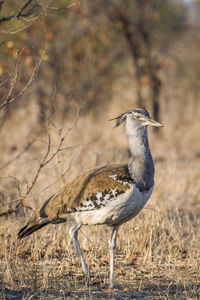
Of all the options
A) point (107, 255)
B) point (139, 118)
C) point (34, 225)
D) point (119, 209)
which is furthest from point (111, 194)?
point (107, 255)

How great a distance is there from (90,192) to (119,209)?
307 millimetres

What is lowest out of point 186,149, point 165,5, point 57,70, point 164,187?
point 164,187

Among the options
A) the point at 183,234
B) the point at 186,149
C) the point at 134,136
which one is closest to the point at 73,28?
the point at 186,149

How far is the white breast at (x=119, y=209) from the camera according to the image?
3.76 metres

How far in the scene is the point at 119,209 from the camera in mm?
3779

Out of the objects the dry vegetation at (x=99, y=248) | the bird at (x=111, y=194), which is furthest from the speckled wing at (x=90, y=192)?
the dry vegetation at (x=99, y=248)

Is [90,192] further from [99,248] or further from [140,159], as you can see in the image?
[99,248]

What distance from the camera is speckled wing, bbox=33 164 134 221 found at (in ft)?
12.6

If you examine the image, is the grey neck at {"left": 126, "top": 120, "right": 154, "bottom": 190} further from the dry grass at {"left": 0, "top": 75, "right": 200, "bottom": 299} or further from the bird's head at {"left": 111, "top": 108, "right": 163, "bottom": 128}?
the dry grass at {"left": 0, "top": 75, "right": 200, "bottom": 299}

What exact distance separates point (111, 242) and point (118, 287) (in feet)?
1.26

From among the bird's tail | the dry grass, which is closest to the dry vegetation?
the dry grass

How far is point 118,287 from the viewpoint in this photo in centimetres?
392

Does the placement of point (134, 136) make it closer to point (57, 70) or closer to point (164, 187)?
point (164, 187)

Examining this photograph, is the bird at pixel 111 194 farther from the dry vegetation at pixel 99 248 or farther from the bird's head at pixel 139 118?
the dry vegetation at pixel 99 248
